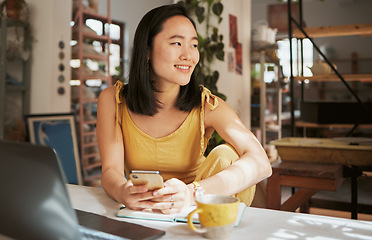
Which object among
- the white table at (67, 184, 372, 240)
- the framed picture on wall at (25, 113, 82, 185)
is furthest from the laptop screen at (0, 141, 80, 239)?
the framed picture on wall at (25, 113, 82, 185)

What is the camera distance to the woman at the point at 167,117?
1398mm

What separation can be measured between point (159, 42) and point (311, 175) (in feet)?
3.42

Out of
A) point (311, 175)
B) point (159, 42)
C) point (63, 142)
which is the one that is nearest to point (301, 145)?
point (311, 175)

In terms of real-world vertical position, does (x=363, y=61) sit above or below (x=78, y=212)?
above

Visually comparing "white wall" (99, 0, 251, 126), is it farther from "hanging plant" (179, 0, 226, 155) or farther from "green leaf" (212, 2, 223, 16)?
"green leaf" (212, 2, 223, 16)

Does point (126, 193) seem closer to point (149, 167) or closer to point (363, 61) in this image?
point (149, 167)

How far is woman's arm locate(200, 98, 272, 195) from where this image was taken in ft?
3.94

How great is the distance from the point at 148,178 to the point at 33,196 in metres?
0.35

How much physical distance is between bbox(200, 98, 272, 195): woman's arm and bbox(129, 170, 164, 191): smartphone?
9.2 inches

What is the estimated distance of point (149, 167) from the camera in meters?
1.54

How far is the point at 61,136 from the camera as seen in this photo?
3459mm

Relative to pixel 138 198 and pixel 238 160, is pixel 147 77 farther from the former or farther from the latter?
pixel 138 198

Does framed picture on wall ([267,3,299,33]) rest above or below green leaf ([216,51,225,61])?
above

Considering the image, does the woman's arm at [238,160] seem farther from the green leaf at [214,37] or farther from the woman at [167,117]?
the green leaf at [214,37]
